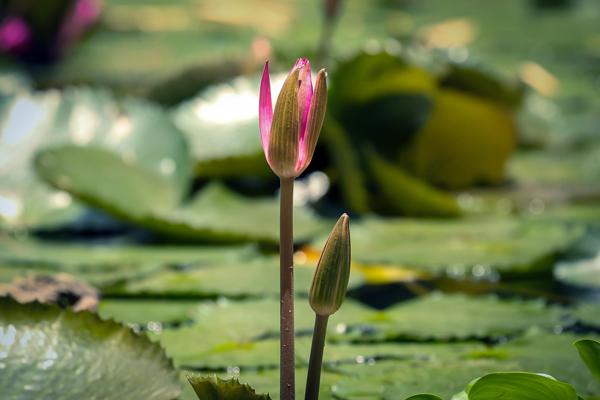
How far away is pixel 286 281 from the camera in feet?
2.01

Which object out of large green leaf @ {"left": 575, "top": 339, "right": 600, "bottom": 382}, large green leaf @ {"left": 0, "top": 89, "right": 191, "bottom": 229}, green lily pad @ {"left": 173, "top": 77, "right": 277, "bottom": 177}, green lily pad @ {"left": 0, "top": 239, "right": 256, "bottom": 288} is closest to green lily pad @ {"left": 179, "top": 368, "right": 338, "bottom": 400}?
large green leaf @ {"left": 575, "top": 339, "right": 600, "bottom": 382}

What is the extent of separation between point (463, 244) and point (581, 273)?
0.62 ft

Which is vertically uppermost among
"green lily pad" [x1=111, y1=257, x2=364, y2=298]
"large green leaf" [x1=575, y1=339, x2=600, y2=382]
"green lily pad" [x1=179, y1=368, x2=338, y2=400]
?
"green lily pad" [x1=111, y1=257, x2=364, y2=298]

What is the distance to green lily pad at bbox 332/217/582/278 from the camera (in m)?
1.27

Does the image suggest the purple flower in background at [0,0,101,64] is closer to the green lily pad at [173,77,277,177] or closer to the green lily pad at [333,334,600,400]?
the green lily pad at [173,77,277,177]

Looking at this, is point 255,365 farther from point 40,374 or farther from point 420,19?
point 420,19

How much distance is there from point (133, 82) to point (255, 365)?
154 centimetres

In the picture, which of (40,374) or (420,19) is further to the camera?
(420,19)

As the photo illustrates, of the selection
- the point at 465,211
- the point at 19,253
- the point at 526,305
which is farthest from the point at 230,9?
the point at 526,305

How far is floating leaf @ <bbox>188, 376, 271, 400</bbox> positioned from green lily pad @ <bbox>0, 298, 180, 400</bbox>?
9 centimetres

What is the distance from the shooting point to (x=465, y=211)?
1634mm

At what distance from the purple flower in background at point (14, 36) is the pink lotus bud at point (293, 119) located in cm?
218

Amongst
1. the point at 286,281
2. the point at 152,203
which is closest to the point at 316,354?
the point at 286,281

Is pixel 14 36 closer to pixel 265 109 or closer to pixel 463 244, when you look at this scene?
pixel 463 244
